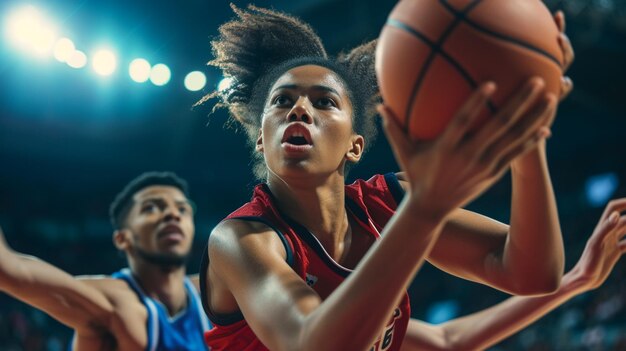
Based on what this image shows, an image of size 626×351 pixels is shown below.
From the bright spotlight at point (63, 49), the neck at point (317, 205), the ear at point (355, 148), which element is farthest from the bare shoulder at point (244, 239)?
the bright spotlight at point (63, 49)

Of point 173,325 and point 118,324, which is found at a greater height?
point 118,324

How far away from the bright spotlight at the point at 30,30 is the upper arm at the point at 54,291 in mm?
5652

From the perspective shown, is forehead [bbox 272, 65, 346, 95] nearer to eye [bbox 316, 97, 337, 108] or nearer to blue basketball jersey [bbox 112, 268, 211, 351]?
eye [bbox 316, 97, 337, 108]

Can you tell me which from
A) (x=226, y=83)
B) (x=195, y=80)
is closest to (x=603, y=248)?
(x=226, y=83)

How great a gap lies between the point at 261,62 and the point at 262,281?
1.24 meters

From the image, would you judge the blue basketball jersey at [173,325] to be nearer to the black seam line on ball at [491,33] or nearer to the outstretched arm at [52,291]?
the outstretched arm at [52,291]

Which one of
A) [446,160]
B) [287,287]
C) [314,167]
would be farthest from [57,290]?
[446,160]

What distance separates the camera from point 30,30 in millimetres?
9031

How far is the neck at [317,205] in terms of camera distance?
2.53m

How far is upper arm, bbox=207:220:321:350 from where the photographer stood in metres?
1.79

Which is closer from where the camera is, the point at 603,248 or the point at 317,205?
the point at 317,205

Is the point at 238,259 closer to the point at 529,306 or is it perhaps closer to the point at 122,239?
the point at 529,306

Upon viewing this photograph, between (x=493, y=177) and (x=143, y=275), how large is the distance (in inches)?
144

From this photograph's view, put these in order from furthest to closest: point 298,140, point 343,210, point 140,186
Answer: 1. point 140,186
2. point 343,210
3. point 298,140
